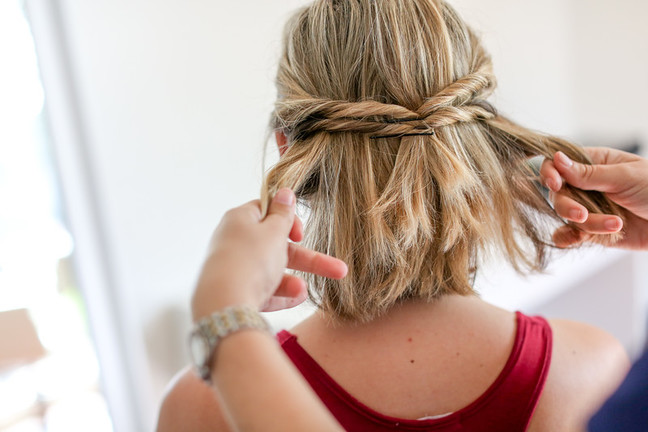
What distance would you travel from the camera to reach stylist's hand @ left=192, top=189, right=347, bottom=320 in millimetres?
487

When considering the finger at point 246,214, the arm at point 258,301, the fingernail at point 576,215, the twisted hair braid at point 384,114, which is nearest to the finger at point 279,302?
the arm at point 258,301

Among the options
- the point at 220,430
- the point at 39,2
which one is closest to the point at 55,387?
the point at 220,430

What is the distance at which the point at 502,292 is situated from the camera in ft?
5.76

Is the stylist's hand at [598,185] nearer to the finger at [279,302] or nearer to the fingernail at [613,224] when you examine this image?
the fingernail at [613,224]

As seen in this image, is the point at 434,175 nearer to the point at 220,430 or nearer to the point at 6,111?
the point at 220,430

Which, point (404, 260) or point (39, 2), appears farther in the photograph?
point (39, 2)

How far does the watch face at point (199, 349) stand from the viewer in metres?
0.46

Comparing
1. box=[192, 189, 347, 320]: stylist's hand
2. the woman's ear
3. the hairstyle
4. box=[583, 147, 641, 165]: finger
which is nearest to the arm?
box=[192, 189, 347, 320]: stylist's hand

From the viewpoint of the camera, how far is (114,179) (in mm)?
1111

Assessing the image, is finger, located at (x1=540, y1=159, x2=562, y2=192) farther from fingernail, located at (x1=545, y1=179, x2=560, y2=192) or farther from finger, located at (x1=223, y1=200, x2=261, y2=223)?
finger, located at (x1=223, y1=200, x2=261, y2=223)

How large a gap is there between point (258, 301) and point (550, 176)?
1.76ft

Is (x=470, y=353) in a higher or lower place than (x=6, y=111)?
lower

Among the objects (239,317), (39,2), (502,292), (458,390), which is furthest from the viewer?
(502,292)

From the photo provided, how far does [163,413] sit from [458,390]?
40cm
